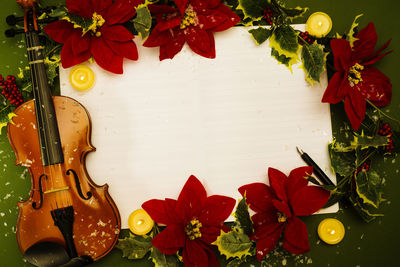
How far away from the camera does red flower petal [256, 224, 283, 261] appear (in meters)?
0.76

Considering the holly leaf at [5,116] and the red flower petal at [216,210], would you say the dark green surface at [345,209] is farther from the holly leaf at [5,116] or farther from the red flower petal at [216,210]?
the red flower petal at [216,210]

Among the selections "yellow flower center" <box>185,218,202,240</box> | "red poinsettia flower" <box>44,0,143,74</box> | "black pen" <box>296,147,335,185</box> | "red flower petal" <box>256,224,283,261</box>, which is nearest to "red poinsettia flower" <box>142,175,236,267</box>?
"yellow flower center" <box>185,218,202,240</box>

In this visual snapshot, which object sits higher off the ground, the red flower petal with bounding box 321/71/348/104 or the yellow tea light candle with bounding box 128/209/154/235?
the red flower petal with bounding box 321/71/348/104

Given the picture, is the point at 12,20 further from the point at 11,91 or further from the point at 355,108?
the point at 355,108

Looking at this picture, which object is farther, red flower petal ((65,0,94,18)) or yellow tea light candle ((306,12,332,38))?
yellow tea light candle ((306,12,332,38))

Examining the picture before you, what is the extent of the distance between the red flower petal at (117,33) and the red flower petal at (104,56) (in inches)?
0.8

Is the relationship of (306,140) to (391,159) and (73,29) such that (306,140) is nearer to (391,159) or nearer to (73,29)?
(391,159)

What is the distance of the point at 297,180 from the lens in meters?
0.79

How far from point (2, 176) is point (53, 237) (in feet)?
0.71

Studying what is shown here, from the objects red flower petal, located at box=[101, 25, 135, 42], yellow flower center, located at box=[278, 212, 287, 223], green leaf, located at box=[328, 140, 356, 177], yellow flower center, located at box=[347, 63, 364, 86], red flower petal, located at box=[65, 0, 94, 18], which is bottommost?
yellow flower center, located at box=[278, 212, 287, 223]

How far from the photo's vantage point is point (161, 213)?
77cm

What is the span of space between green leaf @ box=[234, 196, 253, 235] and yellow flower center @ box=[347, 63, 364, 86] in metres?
0.41

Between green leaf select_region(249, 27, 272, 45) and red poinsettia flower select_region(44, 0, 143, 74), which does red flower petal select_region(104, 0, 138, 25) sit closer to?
red poinsettia flower select_region(44, 0, 143, 74)

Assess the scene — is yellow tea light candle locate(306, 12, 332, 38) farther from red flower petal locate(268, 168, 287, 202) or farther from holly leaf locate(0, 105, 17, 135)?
holly leaf locate(0, 105, 17, 135)
